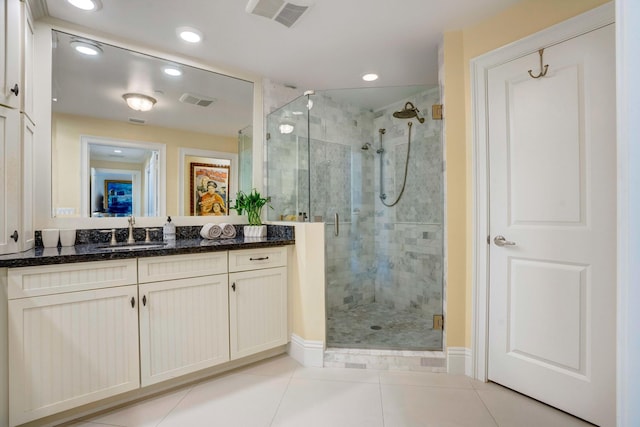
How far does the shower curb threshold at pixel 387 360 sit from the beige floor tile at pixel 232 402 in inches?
15.3

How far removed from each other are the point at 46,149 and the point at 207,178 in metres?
1.02

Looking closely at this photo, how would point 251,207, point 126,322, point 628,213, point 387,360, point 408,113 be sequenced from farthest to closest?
point 408,113 → point 251,207 → point 387,360 → point 126,322 → point 628,213

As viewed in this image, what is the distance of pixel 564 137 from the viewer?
165 cm

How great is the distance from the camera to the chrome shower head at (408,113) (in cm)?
267

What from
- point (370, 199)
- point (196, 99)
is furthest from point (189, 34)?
point (370, 199)

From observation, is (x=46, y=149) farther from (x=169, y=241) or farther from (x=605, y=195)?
(x=605, y=195)

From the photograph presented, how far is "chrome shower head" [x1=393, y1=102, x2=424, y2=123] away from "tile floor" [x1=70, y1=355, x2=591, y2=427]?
2.10 m

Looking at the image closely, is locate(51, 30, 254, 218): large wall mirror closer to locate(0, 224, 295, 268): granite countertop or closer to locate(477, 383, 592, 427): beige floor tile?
locate(0, 224, 295, 268): granite countertop

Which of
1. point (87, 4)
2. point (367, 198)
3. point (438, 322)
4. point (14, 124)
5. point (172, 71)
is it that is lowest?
point (438, 322)

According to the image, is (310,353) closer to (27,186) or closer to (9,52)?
(27,186)

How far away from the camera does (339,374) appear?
82.1 inches

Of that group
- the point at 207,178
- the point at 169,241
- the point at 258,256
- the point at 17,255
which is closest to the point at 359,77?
the point at 207,178

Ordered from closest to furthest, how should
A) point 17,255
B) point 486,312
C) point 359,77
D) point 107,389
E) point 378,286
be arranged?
point 17,255 < point 107,389 < point 486,312 < point 359,77 < point 378,286

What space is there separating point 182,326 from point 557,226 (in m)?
2.30
